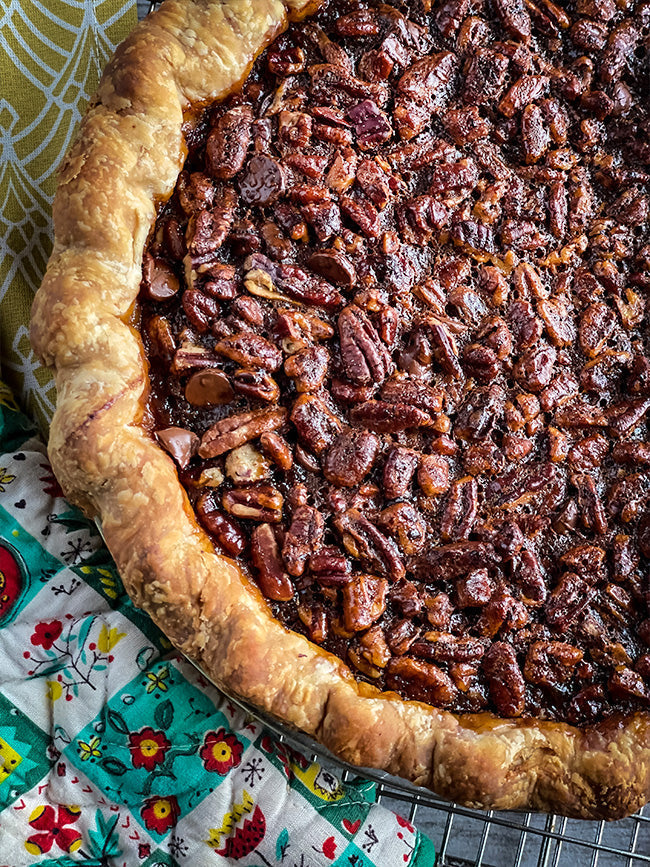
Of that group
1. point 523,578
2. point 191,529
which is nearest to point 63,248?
point 191,529

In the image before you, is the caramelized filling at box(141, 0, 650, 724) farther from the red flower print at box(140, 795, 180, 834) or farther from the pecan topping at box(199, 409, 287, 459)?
the red flower print at box(140, 795, 180, 834)

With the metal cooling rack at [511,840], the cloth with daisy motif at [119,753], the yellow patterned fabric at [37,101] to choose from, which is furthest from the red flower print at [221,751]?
the yellow patterned fabric at [37,101]

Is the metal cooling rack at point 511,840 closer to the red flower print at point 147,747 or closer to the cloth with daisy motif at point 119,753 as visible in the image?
the cloth with daisy motif at point 119,753

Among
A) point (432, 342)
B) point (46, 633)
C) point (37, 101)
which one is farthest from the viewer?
point (37, 101)

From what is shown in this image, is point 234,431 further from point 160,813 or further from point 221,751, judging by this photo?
point 160,813

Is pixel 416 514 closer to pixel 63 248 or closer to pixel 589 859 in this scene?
pixel 63 248

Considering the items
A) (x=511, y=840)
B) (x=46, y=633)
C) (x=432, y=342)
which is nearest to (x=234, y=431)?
(x=432, y=342)

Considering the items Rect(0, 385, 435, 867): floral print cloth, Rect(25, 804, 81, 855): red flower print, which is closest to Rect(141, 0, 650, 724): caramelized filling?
Rect(0, 385, 435, 867): floral print cloth
